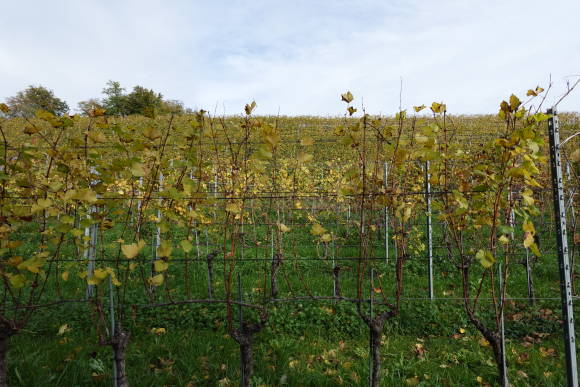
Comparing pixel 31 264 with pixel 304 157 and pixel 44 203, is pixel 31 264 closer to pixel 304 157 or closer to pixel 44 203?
pixel 44 203

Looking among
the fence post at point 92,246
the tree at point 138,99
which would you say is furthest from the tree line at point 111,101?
the fence post at point 92,246

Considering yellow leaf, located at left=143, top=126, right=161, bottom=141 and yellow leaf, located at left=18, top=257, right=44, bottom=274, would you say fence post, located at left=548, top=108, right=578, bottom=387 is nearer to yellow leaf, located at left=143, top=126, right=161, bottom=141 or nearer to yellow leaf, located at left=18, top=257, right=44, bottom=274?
yellow leaf, located at left=143, top=126, right=161, bottom=141

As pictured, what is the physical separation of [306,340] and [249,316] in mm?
702

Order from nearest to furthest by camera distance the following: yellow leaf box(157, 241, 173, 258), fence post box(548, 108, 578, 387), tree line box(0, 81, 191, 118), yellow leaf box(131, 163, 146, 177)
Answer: yellow leaf box(131, 163, 146, 177)
yellow leaf box(157, 241, 173, 258)
fence post box(548, 108, 578, 387)
tree line box(0, 81, 191, 118)

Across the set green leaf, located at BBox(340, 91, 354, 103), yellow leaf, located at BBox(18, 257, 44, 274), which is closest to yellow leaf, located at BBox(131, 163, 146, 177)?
yellow leaf, located at BBox(18, 257, 44, 274)

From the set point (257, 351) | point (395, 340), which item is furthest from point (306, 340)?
point (395, 340)

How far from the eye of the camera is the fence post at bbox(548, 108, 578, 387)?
2070 mm

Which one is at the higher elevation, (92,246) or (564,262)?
(92,246)

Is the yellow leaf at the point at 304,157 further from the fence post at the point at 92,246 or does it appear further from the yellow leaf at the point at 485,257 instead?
the fence post at the point at 92,246

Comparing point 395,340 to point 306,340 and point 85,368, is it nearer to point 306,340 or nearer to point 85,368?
point 306,340

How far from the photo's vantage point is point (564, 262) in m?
2.09

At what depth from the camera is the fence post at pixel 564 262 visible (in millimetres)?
2070

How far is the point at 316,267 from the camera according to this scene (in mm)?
5129

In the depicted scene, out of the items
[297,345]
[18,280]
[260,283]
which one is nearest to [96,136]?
[18,280]
